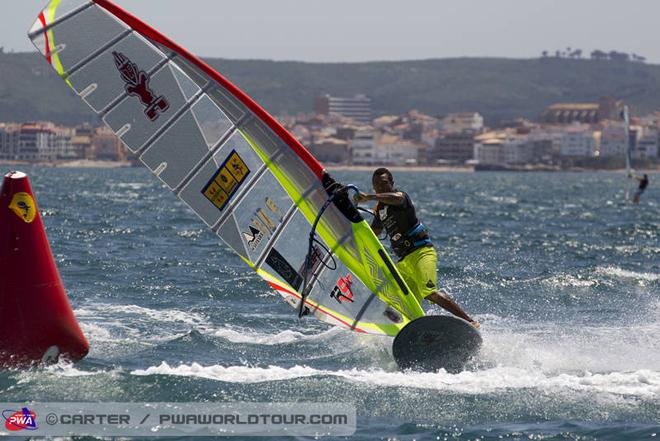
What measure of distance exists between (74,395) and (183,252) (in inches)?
421

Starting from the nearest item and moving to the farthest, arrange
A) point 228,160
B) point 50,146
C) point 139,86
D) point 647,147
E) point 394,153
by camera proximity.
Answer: point 139,86
point 228,160
point 50,146
point 647,147
point 394,153

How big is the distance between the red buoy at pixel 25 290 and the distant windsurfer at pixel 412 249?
2.65 metres

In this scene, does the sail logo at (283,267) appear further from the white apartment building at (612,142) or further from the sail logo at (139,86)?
the white apartment building at (612,142)

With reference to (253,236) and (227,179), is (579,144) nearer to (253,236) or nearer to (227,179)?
(253,236)

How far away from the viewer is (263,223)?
30.3 feet

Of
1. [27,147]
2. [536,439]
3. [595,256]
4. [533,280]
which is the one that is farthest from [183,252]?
[27,147]

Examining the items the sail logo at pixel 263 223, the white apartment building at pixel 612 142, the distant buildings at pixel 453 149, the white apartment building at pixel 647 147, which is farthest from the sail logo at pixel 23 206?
the white apartment building at pixel 647 147

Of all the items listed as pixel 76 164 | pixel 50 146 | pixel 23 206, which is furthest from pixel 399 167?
pixel 23 206

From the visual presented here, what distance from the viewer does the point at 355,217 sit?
9.12 meters

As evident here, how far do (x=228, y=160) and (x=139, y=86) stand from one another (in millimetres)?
881

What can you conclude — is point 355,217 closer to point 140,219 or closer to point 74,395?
point 74,395

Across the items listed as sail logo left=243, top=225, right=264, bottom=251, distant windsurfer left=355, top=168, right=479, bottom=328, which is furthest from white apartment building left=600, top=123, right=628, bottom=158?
sail logo left=243, top=225, right=264, bottom=251

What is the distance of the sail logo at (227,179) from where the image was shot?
9.16 meters

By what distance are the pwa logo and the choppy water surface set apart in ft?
1.17
